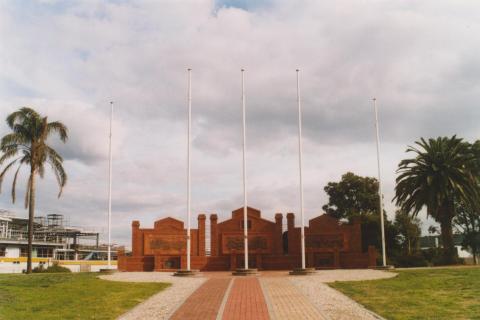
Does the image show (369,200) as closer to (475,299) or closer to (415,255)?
(415,255)

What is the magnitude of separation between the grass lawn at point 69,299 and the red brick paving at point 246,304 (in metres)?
3.62

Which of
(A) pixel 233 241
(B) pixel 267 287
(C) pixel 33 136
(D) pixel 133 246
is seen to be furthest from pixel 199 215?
(B) pixel 267 287

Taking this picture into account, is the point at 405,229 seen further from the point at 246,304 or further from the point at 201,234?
the point at 246,304

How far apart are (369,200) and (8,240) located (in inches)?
1776

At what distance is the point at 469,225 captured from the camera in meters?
57.0

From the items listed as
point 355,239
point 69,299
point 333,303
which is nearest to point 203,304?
point 333,303

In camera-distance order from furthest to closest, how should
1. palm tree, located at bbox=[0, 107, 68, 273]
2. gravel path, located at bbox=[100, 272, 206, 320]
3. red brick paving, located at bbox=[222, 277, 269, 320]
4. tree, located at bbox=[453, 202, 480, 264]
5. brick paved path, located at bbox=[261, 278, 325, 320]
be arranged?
1. tree, located at bbox=[453, 202, 480, 264]
2. palm tree, located at bbox=[0, 107, 68, 273]
3. gravel path, located at bbox=[100, 272, 206, 320]
4. brick paved path, located at bbox=[261, 278, 325, 320]
5. red brick paving, located at bbox=[222, 277, 269, 320]

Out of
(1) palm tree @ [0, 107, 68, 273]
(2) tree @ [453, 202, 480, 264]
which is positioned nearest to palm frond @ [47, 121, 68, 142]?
(1) palm tree @ [0, 107, 68, 273]

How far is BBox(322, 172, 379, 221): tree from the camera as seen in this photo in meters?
62.3

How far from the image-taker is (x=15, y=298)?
1853cm

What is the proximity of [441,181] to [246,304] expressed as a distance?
30.1m

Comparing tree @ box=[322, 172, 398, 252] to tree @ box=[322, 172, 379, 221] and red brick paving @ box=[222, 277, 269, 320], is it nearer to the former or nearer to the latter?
tree @ box=[322, 172, 379, 221]

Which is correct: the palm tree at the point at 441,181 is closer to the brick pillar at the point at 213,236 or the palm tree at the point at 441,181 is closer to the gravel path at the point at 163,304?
the brick pillar at the point at 213,236

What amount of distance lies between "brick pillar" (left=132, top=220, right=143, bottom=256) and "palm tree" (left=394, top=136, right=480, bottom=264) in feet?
76.5
